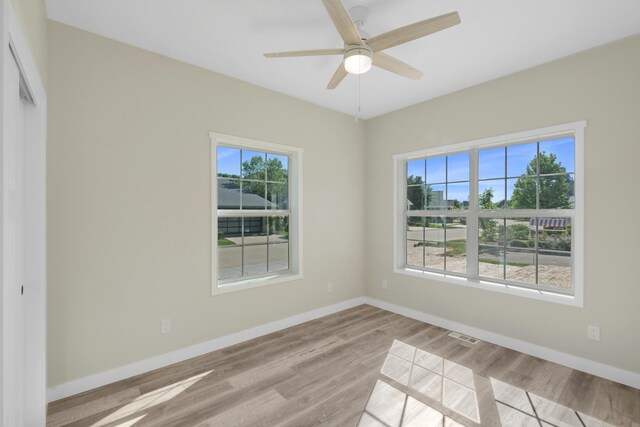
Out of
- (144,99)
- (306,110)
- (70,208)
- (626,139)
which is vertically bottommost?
(70,208)

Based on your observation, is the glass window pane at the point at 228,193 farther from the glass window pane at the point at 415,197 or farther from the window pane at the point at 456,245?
the window pane at the point at 456,245

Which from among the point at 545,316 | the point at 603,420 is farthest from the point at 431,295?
the point at 603,420

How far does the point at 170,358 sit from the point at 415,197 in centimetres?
333

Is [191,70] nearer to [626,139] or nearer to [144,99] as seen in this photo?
[144,99]

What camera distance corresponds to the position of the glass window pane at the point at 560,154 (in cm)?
283

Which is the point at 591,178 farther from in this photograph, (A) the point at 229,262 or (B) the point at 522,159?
(A) the point at 229,262

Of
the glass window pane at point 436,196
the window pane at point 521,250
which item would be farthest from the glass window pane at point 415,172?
the window pane at point 521,250

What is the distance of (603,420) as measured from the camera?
Result: 6.65 ft

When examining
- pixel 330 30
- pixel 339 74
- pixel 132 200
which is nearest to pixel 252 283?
pixel 132 200

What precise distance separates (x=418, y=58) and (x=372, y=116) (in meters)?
1.66

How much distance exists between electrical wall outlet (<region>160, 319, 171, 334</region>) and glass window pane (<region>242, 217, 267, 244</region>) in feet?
3.48

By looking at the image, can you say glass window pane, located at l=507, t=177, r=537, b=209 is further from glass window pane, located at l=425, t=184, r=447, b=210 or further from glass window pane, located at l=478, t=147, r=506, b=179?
glass window pane, located at l=425, t=184, r=447, b=210

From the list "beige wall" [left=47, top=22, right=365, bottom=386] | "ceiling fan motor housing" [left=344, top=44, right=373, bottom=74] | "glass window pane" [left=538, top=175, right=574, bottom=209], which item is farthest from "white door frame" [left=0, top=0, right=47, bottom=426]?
"glass window pane" [left=538, top=175, right=574, bottom=209]

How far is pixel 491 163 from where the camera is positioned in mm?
3350
